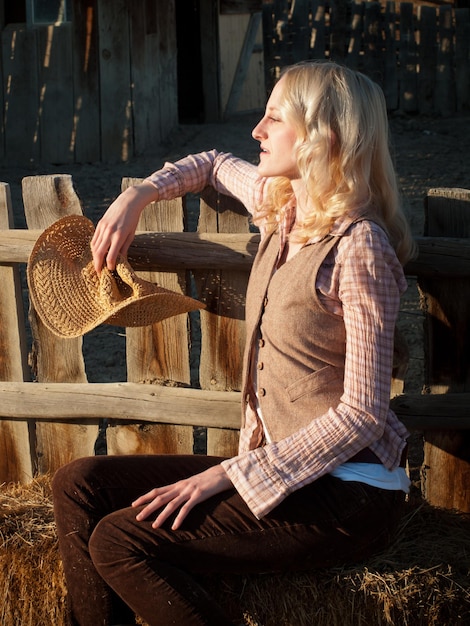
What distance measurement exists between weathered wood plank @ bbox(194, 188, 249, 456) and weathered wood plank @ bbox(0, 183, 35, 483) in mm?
687

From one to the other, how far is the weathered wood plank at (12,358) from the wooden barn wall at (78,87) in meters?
6.95

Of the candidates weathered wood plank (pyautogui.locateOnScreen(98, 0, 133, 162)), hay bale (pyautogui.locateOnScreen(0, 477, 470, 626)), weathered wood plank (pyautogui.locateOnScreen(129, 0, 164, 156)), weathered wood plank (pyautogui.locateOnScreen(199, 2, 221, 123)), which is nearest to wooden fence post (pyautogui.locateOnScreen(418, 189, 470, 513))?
hay bale (pyautogui.locateOnScreen(0, 477, 470, 626))

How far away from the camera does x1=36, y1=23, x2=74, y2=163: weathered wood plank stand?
32.9 ft

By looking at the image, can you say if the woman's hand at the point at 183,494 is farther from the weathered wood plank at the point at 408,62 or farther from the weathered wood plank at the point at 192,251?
the weathered wood plank at the point at 408,62

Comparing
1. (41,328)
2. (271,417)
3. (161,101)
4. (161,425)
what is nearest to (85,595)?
(271,417)

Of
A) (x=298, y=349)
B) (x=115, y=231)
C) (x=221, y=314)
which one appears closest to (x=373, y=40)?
(x=221, y=314)

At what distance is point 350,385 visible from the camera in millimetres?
2451

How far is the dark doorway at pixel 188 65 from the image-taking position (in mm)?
13711

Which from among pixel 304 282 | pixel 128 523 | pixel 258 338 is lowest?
pixel 128 523

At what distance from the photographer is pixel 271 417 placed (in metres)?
2.64

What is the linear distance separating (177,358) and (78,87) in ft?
24.0

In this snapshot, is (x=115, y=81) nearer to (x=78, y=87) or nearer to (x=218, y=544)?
(x=78, y=87)

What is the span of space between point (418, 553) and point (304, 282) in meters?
0.89

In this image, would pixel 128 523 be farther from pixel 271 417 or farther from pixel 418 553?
pixel 418 553
